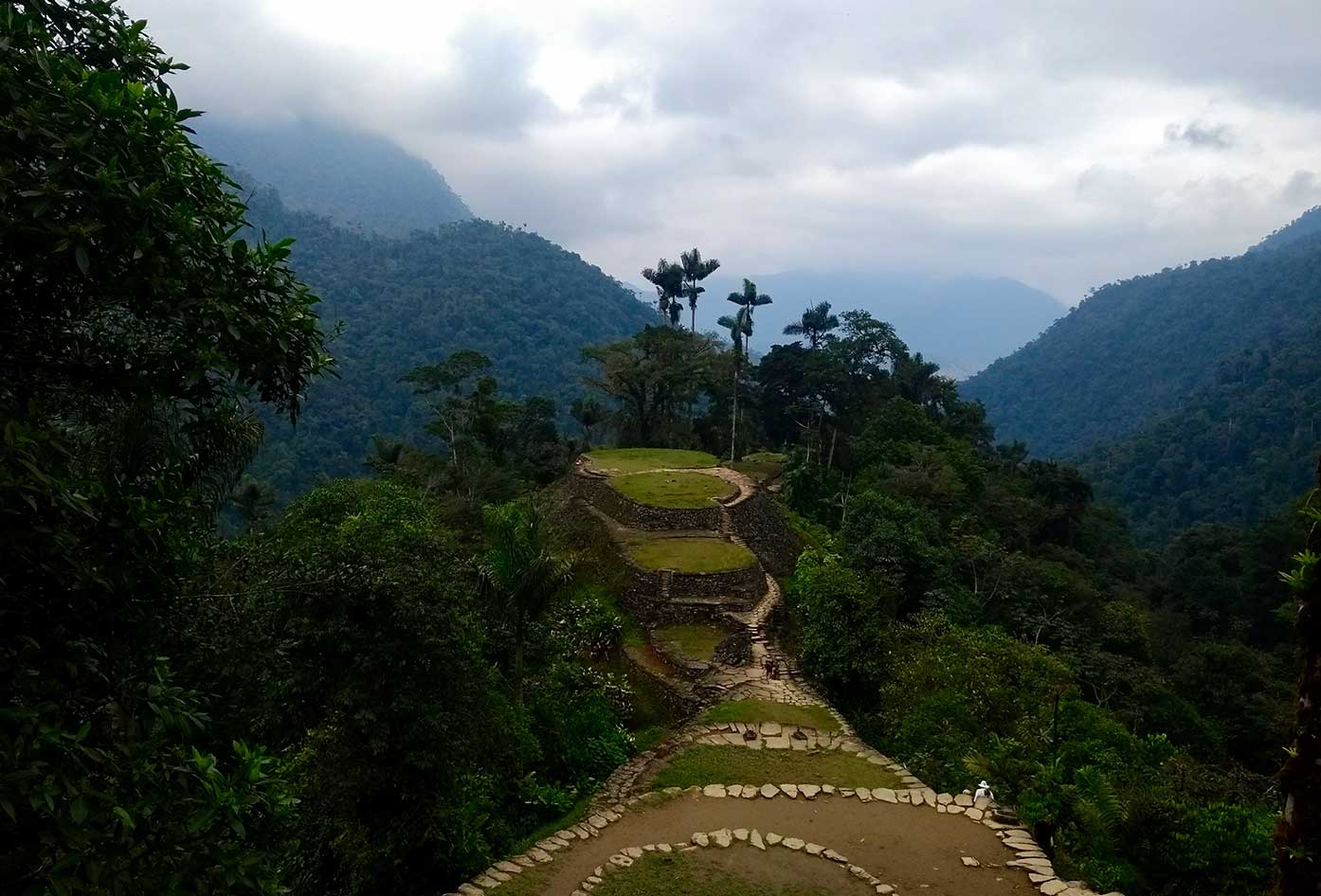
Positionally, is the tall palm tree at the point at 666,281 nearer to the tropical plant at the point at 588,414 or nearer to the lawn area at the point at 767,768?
the tropical plant at the point at 588,414

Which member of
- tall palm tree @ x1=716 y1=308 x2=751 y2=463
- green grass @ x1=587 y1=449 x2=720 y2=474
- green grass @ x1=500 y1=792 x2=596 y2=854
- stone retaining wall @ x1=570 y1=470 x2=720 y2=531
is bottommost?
green grass @ x1=500 y1=792 x2=596 y2=854

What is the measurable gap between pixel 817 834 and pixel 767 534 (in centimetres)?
1421

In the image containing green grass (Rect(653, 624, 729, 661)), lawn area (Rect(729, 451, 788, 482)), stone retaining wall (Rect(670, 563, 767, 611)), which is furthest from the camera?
lawn area (Rect(729, 451, 788, 482))

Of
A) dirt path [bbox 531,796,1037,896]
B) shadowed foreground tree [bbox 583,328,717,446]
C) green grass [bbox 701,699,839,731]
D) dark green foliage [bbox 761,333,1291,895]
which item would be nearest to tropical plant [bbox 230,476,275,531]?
shadowed foreground tree [bbox 583,328,717,446]

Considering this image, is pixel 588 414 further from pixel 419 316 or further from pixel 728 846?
pixel 419 316

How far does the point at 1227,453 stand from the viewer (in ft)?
189

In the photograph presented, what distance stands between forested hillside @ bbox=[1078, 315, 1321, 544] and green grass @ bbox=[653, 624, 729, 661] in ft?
153

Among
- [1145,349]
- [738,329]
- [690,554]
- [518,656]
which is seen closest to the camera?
[518,656]

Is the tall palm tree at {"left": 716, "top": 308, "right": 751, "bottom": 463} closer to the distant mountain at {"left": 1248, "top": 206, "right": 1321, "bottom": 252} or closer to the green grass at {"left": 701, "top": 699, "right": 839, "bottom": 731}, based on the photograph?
the green grass at {"left": 701, "top": 699, "right": 839, "bottom": 731}

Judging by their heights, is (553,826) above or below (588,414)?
below

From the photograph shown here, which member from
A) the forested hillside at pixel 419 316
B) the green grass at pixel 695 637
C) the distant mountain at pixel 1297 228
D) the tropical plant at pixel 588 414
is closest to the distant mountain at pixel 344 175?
the forested hillside at pixel 419 316

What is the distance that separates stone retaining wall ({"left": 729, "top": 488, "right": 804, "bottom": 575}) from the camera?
22219mm

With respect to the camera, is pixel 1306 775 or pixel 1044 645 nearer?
pixel 1306 775

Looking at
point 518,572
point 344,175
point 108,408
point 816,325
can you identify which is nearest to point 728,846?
point 518,572
